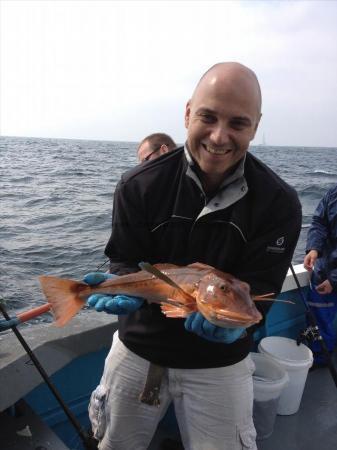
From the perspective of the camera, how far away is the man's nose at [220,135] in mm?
2525

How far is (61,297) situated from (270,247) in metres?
1.33

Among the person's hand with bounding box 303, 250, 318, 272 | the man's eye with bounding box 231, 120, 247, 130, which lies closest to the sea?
the man's eye with bounding box 231, 120, 247, 130

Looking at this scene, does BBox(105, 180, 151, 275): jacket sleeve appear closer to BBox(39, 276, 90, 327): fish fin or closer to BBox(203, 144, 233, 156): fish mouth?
BBox(39, 276, 90, 327): fish fin

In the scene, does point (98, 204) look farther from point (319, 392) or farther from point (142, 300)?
point (142, 300)

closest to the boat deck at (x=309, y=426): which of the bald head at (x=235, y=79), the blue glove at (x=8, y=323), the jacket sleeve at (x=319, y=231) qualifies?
the jacket sleeve at (x=319, y=231)

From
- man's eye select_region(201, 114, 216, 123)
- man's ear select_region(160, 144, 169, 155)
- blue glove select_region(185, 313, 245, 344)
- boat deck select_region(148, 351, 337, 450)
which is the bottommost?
boat deck select_region(148, 351, 337, 450)

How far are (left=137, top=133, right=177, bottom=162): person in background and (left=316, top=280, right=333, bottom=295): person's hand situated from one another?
2.34 metres

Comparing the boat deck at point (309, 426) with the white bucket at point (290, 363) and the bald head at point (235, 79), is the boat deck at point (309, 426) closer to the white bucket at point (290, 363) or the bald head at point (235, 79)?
the white bucket at point (290, 363)

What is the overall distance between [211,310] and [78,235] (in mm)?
10743

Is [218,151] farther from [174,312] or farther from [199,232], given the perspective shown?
[174,312]

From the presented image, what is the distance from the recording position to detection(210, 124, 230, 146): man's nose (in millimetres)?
2525

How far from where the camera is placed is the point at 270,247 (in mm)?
2719

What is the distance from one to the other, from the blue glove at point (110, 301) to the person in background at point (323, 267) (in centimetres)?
303

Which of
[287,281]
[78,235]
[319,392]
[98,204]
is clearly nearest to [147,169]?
[287,281]
